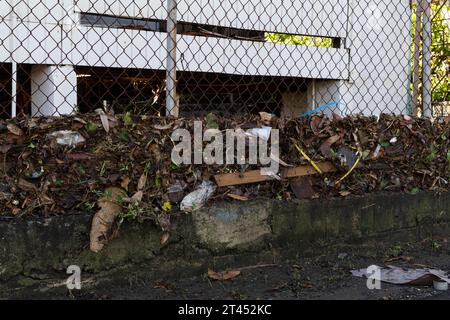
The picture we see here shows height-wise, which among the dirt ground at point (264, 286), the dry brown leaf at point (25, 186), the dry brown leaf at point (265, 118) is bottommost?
the dirt ground at point (264, 286)

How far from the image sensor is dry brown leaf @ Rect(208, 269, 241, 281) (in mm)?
3086

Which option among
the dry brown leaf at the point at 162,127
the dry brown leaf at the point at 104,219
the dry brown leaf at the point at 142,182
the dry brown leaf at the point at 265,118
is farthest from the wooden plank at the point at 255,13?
the dry brown leaf at the point at 104,219

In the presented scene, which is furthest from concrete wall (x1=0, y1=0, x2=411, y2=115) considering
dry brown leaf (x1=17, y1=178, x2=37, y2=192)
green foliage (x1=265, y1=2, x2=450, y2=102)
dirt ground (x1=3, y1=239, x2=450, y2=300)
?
dry brown leaf (x1=17, y1=178, x2=37, y2=192)

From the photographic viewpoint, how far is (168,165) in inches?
121

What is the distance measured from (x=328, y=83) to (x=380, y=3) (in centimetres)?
108

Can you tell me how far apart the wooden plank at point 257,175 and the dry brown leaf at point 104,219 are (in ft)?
1.98

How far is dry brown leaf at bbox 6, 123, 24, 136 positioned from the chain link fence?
2.11 meters

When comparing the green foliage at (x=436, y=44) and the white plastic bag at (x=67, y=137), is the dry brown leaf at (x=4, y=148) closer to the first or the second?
the white plastic bag at (x=67, y=137)

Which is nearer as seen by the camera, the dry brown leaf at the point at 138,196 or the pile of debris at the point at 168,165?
the pile of debris at the point at 168,165

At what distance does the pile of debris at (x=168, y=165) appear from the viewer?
9.20 feet

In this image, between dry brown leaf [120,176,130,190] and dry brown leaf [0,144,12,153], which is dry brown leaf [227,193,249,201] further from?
dry brown leaf [0,144,12,153]

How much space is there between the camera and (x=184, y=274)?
3.07 metres

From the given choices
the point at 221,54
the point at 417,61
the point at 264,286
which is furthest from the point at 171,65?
the point at 221,54

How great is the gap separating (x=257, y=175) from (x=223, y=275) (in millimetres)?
613
